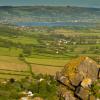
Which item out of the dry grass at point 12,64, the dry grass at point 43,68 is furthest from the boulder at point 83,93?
the dry grass at point 12,64

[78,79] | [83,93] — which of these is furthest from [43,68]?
[83,93]

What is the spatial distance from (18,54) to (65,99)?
3073 inches

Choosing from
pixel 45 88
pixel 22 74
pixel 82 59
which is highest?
pixel 82 59

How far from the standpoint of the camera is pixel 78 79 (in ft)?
61.3

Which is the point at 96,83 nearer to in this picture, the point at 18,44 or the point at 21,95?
the point at 21,95

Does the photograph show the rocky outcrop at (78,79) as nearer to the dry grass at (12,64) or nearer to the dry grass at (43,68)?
the dry grass at (43,68)

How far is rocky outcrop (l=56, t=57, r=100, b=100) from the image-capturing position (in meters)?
18.2

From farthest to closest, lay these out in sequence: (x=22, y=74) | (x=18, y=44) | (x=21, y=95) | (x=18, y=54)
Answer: (x=18, y=44), (x=18, y=54), (x=22, y=74), (x=21, y=95)

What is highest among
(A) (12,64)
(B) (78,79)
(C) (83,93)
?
(B) (78,79)

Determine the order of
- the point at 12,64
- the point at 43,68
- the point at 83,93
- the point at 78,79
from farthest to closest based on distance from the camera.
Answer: the point at 12,64, the point at 43,68, the point at 78,79, the point at 83,93

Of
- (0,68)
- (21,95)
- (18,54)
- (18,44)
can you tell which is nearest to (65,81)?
(21,95)

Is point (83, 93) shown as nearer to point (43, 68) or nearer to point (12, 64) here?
point (43, 68)

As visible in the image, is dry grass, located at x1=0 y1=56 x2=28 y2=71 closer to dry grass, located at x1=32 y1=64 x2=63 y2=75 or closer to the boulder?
dry grass, located at x1=32 y1=64 x2=63 y2=75

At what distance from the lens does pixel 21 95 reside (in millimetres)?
20094
